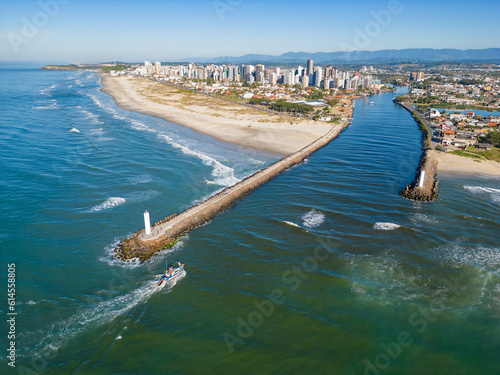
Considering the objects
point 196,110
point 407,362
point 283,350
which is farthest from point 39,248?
point 196,110

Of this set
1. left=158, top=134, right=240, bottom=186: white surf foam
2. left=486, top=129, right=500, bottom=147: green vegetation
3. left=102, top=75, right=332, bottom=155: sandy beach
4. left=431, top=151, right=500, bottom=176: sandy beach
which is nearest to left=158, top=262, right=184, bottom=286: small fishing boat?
left=158, top=134, right=240, bottom=186: white surf foam

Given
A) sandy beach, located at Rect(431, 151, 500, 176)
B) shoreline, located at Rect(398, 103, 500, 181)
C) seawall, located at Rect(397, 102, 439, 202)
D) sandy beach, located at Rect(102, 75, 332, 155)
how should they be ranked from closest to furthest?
1. seawall, located at Rect(397, 102, 439, 202)
2. shoreline, located at Rect(398, 103, 500, 181)
3. sandy beach, located at Rect(431, 151, 500, 176)
4. sandy beach, located at Rect(102, 75, 332, 155)

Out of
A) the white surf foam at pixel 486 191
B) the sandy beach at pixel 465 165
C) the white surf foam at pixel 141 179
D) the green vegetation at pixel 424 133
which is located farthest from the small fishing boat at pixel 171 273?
the green vegetation at pixel 424 133

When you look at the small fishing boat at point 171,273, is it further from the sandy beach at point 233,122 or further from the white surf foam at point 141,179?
the sandy beach at point 233,122

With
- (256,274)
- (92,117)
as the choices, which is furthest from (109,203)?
(92,117)

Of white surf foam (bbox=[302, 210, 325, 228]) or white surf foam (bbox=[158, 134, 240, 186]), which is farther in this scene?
white surf foam (bbox=[158, 134, 240, 186])

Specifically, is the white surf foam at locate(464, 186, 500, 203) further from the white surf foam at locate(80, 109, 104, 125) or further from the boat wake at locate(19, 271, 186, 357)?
the white surf foam at locate(80, 109, 104, 125)
